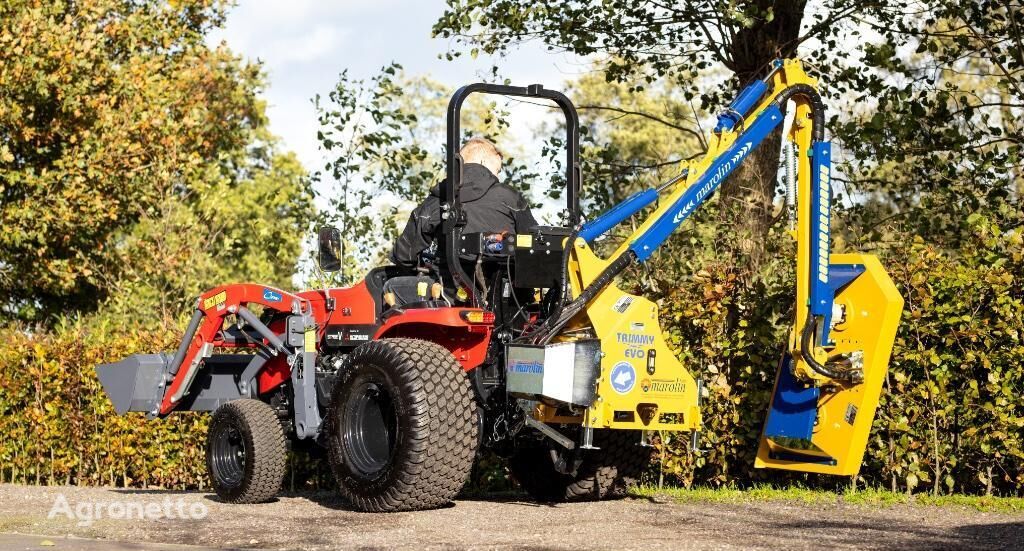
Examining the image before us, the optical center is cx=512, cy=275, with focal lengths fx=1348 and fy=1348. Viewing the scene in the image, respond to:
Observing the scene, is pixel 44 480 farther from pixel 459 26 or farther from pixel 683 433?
pixel 683 433

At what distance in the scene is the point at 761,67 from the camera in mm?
13773

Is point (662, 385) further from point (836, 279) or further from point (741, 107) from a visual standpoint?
point (741, 107)

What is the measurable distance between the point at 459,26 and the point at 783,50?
3612 millimetres

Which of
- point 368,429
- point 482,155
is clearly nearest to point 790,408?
point 482,155

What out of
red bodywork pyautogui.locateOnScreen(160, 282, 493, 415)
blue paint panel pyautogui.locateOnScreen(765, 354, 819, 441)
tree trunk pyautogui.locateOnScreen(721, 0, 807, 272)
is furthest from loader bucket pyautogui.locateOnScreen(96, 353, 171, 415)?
tree trunk pyautogui.locateOnScreen(721, 0, 807, 272)

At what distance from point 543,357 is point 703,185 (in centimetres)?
178

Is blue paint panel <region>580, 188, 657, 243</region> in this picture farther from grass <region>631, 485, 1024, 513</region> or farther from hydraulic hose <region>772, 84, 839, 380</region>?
grass <region>631, 485, 1024, 513</region>

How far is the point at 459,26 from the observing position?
50.0 feet

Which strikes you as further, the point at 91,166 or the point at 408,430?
the point at 91,166

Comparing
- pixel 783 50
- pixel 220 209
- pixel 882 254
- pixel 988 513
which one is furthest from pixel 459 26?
pixel 220 209

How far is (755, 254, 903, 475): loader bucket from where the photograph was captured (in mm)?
8742

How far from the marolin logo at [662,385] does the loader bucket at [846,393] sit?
3.03ft

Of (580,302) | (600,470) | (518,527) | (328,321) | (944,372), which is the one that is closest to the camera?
(518,527)

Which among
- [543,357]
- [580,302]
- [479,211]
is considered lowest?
[543,357]
